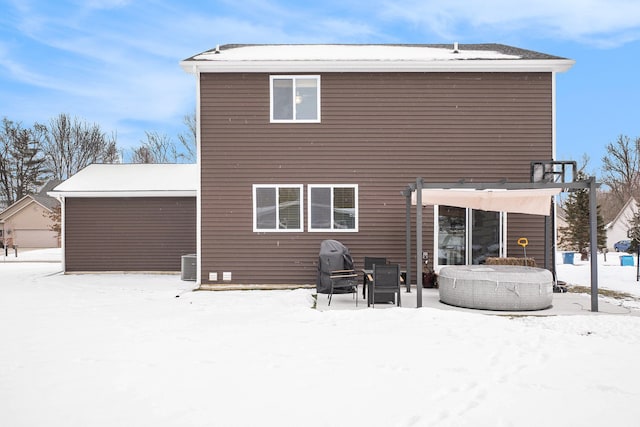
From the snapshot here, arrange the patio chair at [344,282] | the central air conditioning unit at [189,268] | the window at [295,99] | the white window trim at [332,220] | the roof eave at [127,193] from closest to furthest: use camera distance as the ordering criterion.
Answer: the patio chair at [344,282], the white window trim at [332,220], the window at [295,99], the central air conditioning unit at [189,268], the roof eave at [127,193]

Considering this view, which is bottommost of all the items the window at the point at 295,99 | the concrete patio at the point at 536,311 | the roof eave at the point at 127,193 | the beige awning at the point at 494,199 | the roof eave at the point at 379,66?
the concrete patio at the point at 536,311

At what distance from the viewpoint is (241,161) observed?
11.4 meters

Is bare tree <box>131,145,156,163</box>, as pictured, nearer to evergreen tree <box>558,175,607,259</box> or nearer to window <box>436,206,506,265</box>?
evergreen tree <box>558,175,607,259</box>

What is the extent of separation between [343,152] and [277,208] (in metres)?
2.01

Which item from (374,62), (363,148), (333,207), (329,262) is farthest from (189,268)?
(374,62)

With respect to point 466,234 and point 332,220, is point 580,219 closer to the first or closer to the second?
point 466,234

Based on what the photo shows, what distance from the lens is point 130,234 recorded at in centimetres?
1548

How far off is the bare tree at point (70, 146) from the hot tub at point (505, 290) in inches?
1617

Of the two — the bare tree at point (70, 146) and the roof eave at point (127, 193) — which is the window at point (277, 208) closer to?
the roof eave at point (127, 193)

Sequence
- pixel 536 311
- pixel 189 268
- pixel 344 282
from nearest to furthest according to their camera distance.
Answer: pixel 536 311 < pixel 344 282 < pixel 189 268

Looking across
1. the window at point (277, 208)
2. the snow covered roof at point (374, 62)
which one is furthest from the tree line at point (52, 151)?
the window at point (277, 208)

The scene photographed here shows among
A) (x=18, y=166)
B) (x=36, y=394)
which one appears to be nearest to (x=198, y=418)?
(x=36, y=394)

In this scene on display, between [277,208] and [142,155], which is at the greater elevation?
[142,155]

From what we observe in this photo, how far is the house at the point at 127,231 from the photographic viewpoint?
15.5m
